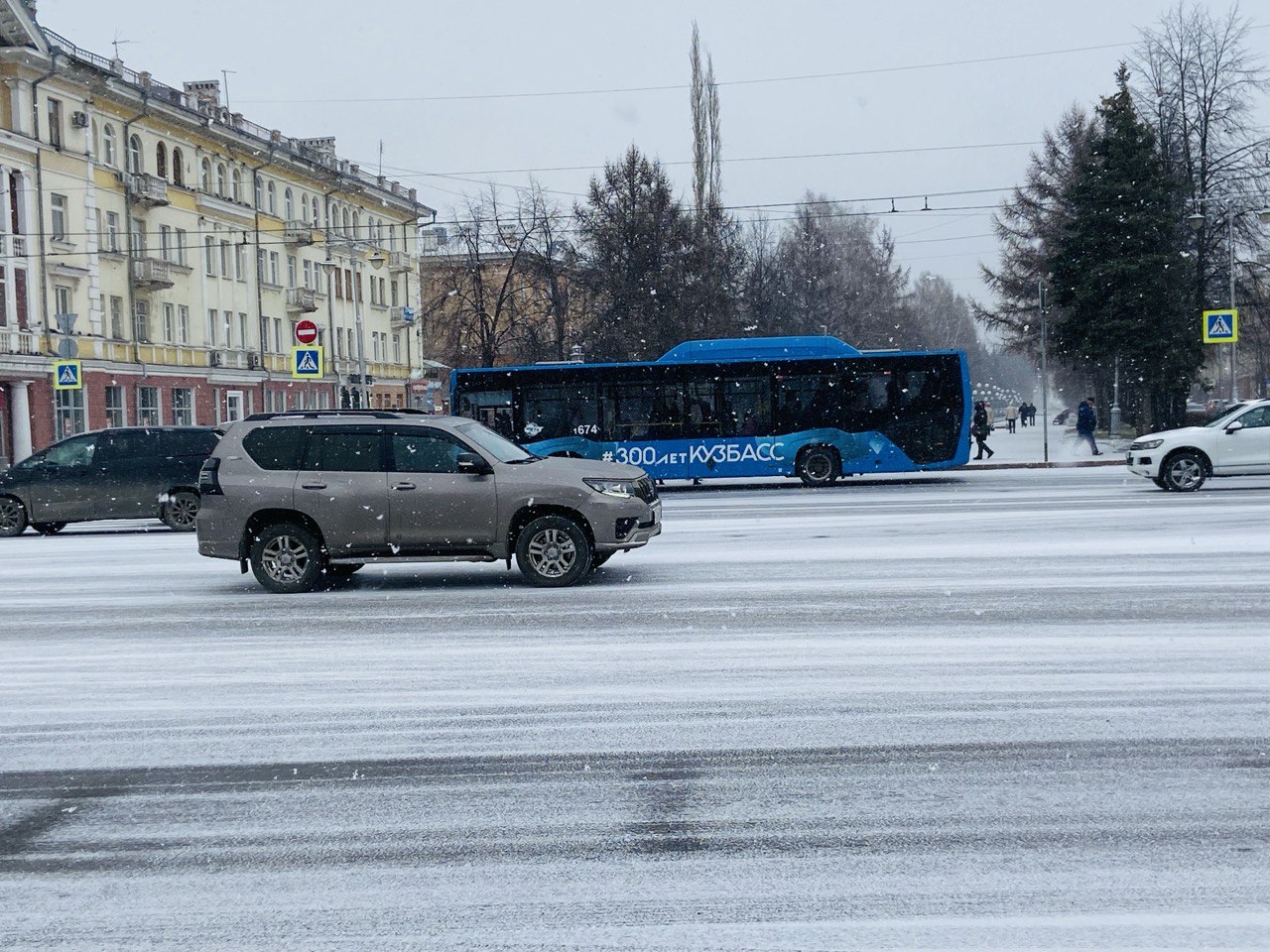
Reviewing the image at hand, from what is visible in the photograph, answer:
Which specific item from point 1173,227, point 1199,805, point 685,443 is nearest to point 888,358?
point 685,443

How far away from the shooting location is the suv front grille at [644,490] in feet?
43.3

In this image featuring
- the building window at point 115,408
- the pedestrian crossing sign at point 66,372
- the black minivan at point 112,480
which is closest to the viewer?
the black minivan at point 112,480

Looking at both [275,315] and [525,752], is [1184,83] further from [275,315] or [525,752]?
[525,752]

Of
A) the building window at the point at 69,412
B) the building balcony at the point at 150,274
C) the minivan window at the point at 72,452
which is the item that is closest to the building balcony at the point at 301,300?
the building balcony at the point at 150,274

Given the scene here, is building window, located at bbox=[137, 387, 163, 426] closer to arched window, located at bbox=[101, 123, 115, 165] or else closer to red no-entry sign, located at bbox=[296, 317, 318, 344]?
arched window, located at bbox=[101, 123, 115, 165]

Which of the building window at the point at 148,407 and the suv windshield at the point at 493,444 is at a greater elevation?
the building window at the point at 148,407

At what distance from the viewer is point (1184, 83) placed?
4766 cm

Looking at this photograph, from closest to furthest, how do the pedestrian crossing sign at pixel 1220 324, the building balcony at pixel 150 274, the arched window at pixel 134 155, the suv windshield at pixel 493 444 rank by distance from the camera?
the suv windshield at pixel 493 444 < the pedestrian crossing sign at pixel 1220 324 < the building balcony at pixel 150 274 < the arched window at pixel 134 155

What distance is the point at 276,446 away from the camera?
13156mm

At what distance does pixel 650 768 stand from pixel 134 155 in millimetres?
53457

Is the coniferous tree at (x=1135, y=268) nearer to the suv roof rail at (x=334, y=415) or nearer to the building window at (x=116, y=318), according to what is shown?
the building window at (x=116, y=318)

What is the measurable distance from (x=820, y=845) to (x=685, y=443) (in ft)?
82.8

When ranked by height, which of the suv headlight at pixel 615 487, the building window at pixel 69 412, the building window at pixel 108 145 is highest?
the building window at pixel 108 145

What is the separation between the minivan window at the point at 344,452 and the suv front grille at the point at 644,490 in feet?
8.07
